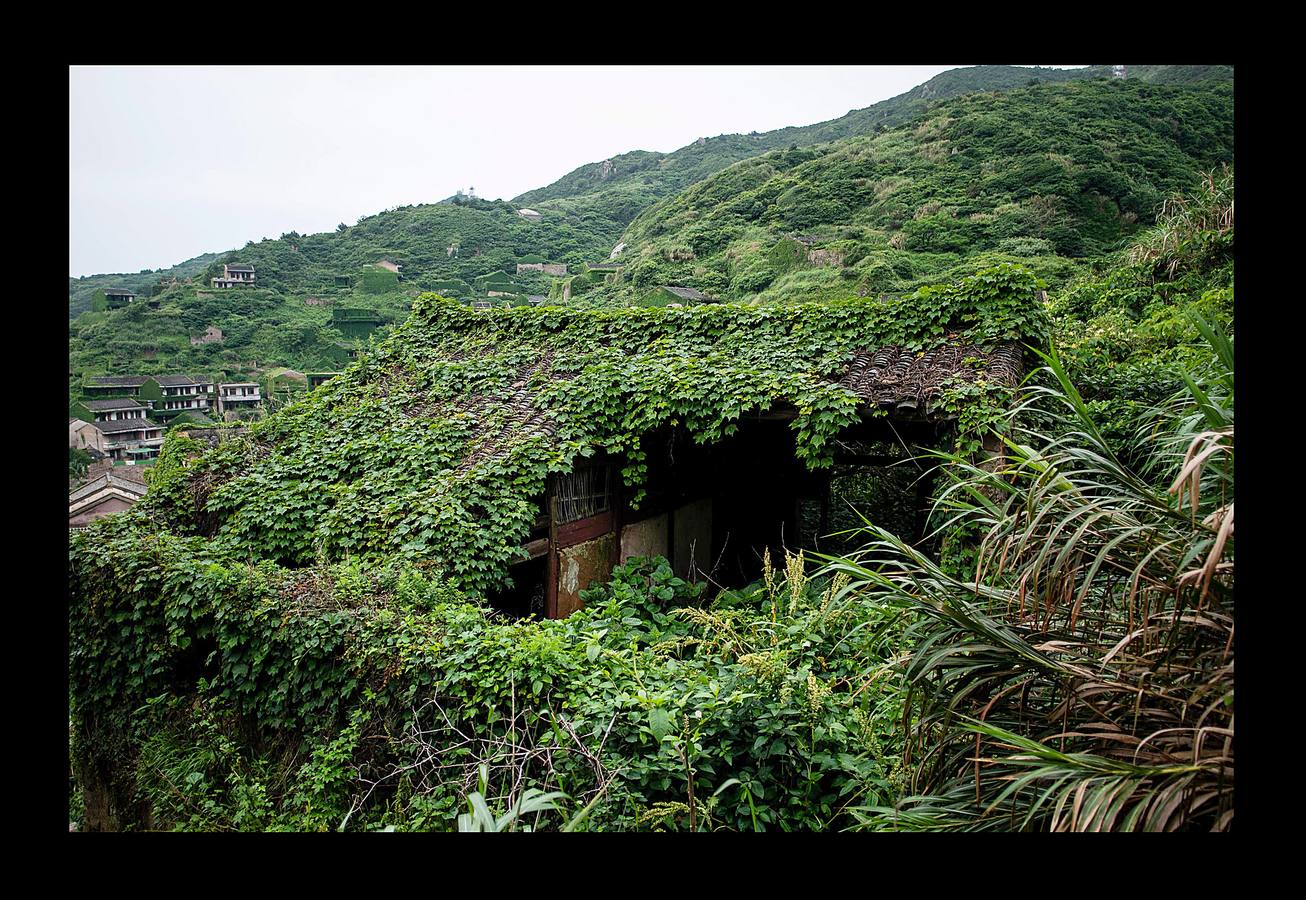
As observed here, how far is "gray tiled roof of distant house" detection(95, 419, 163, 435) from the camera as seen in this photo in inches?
1118

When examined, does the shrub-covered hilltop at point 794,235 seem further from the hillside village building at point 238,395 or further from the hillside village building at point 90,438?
the hillside village building at point 90,438

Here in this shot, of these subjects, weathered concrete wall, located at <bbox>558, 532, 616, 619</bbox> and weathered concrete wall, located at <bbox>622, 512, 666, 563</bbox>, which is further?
weathered concrete wall, located at <bbox>622, 512, 666, 563</bbox>

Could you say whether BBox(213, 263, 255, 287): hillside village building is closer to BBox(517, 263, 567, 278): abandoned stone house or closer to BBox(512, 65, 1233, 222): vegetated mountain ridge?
BBox(517, 263, 567, 278): abandoned stone house

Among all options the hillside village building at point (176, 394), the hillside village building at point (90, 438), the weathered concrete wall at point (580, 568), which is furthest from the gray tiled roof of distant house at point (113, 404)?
the weathered concrete wall at point (580, 568)

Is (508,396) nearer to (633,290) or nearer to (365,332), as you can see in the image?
(633,290)

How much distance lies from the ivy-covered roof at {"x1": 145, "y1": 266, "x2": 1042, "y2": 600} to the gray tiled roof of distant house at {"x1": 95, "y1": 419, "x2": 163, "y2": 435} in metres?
25.3

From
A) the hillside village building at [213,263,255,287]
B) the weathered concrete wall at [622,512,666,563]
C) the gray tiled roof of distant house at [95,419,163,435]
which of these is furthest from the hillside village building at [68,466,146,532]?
the hillside village building at [213,263,255,287]

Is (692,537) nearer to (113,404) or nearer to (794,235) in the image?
(794,235)

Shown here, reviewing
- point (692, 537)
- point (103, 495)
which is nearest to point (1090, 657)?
point (692, 537)

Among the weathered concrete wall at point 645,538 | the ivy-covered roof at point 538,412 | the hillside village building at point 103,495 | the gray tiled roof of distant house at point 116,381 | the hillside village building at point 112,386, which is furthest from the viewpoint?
the gray tiled roof of distant house at point 116,381

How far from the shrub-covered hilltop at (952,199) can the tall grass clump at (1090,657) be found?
23077mm

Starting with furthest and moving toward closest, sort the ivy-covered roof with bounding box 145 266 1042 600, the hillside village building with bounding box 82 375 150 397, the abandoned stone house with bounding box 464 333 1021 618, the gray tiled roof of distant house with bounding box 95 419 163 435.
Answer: the hillside village building with bounding box 82 375 150 397, the gray tiled roof of distant house with bounding box 95 419 163 435, the abandoned stone house with bounding box 464 333 1021 618, the ivy-covered roof with bounding box 145 266 1042 600

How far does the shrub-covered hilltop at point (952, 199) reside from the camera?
2819 centimetres
